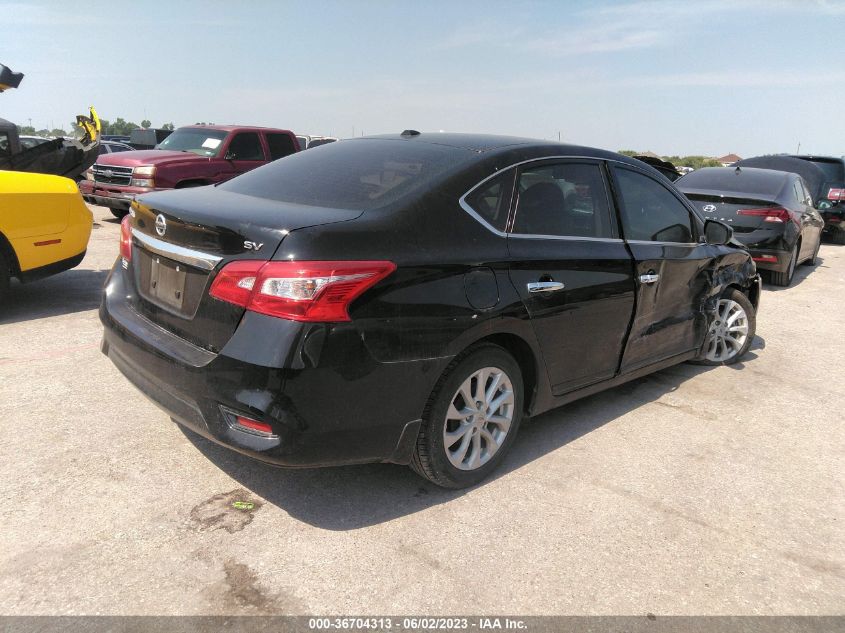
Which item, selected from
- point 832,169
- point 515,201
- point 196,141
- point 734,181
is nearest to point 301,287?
point 515,201

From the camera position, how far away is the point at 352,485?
3.27m

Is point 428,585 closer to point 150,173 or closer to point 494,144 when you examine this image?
point 494,144

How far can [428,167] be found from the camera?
10.7ft

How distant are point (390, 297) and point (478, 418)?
0.87 meters

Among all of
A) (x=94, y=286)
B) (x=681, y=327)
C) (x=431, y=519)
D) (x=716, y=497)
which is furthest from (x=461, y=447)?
(x=94, y=286)

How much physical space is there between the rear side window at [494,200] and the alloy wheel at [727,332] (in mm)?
2775

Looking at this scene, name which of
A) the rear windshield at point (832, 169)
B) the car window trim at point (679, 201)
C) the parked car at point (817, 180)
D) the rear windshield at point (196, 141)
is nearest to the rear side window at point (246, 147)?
the rear windshield at point (196, 141)

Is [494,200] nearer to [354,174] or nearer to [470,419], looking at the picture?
[354,174]

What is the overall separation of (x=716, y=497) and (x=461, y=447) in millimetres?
1362

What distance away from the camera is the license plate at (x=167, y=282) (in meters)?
2.91

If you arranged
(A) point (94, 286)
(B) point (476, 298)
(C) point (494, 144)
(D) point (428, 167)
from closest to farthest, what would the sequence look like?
(B) point (476, 298) → (D) point (428, 167) → (C) point (494, 144) → (A) point (94, 286)

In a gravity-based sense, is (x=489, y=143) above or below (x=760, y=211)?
above

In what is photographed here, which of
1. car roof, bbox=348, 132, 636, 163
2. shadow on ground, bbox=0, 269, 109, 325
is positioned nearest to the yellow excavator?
shadow on ground, bbox=0, 269, 109, 325

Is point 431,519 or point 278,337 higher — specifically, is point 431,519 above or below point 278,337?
below
